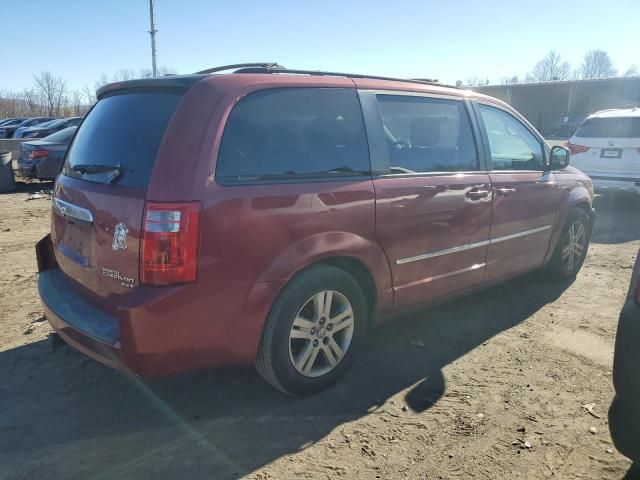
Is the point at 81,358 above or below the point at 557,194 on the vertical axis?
below

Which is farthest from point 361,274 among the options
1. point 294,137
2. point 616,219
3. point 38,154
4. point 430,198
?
point 38,154

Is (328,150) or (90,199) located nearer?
(90,199)

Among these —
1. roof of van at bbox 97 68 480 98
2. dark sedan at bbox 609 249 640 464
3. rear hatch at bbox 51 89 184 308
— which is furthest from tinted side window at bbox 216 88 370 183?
dark sedan at bbox 609 249 640 464

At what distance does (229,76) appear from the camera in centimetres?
292

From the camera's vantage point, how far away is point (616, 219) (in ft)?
29.5

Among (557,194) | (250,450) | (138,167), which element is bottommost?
(250,450)

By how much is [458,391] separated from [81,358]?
264 centimetres

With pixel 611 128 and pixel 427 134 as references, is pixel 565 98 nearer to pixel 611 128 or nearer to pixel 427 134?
pixel 611 128

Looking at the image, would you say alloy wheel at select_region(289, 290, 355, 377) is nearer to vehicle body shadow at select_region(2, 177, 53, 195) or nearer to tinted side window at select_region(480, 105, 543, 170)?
tinted side window at select_region(480, 105, 543, 170)

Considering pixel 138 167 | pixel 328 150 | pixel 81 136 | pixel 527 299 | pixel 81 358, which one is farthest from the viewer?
pixel 527 299

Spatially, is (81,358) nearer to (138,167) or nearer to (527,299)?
(138,167)

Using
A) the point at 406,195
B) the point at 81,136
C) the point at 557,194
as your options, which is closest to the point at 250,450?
the point at 406,195

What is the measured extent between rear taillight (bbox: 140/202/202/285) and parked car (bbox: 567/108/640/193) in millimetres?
8903

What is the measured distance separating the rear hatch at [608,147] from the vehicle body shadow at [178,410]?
22.1 feet
